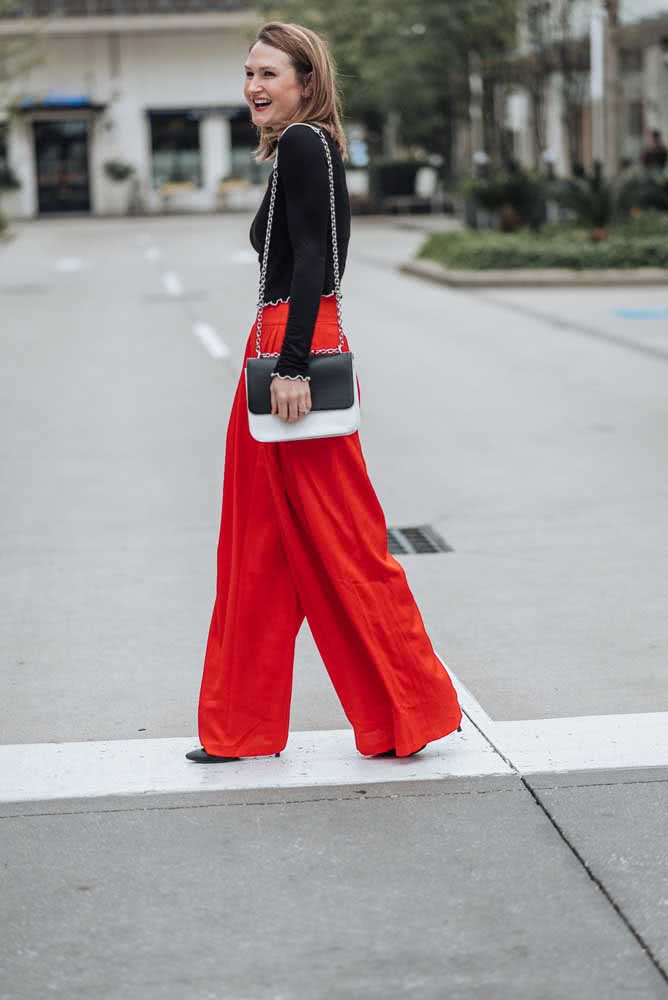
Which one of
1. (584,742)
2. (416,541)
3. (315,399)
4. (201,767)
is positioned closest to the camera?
(315,399)

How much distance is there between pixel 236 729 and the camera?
430cm

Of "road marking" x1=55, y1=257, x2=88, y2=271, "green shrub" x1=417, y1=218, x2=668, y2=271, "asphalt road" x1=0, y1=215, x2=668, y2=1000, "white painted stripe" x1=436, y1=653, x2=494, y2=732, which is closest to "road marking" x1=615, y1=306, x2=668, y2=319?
"green shrub" x1=417, y1=218, x2=668, y2=271

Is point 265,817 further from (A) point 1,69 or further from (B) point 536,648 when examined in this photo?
(A) point 1,69

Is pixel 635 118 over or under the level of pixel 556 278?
over

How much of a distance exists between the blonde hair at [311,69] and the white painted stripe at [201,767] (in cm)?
154

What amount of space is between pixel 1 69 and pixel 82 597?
99.4 feet

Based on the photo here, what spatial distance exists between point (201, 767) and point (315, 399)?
1011 mm

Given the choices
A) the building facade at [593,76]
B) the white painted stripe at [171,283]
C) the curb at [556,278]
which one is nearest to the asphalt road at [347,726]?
the curb at [556,278]

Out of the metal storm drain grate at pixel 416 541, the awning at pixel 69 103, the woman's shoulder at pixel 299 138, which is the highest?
the awning at pixel 69 103

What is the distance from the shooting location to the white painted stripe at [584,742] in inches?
168

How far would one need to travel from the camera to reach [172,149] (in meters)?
61.9

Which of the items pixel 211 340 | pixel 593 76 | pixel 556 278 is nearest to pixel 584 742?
pixel 211 340

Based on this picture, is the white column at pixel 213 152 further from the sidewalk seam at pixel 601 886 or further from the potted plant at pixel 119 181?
the sidewalk seam at pixel 601 886

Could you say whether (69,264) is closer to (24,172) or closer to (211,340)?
(211,340)
